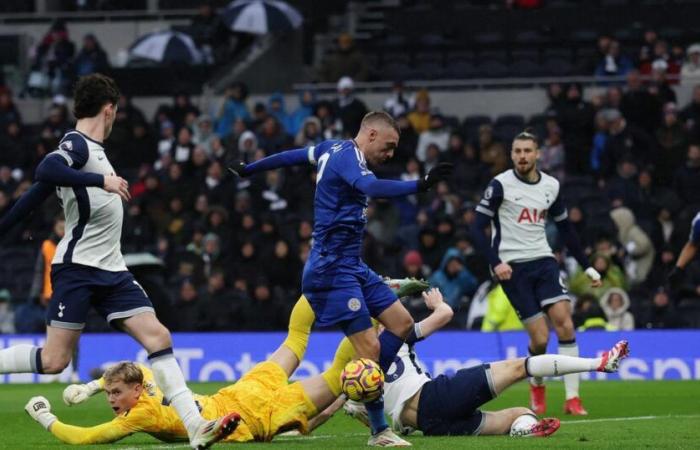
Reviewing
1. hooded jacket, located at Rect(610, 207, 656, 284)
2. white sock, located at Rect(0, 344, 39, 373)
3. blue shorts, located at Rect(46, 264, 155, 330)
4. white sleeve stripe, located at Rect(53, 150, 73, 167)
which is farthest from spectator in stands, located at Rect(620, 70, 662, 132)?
white sleeve stripe, located at Rect(53, 150, 73, 167)

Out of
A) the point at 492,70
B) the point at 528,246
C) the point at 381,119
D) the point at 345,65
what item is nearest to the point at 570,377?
the point at 528,246

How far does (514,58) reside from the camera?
2920cm

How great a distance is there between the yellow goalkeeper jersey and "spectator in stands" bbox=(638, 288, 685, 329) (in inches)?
442

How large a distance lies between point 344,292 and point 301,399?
857 millimetres

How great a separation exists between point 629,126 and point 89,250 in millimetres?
16073

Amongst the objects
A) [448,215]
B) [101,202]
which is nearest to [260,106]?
[448,215]

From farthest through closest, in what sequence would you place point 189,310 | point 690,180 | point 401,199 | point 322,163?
1. point 401,199
2. point 690,180
3. point 189,310
4. point 322,163

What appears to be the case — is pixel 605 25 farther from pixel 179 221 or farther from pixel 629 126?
pixel 179 221

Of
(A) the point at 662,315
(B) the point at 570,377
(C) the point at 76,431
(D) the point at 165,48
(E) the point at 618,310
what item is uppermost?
(D) the point at 165,48

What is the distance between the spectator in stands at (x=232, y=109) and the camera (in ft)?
90.6

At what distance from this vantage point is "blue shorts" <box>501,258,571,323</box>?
1440 cm

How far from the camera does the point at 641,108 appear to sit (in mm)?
25281

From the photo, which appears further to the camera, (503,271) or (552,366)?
(503,271)

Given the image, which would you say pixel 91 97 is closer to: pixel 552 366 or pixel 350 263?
pixel 350 263
